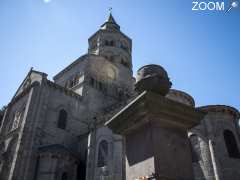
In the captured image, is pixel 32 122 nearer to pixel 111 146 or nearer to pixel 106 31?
pixel 111 146

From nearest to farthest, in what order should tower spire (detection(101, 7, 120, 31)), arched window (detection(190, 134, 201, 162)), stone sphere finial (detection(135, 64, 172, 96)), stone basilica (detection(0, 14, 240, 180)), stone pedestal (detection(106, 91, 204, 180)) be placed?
stone pedestal (detection(106, 91, 204, 180))
stone basilica (detection(0, 14, 240, 180))
stone sphere finial (detection(135, 64, 172, 96))
arched window (detection(190, 134, 201, 162))
tower spire (detection(101, 7, 120, 31))

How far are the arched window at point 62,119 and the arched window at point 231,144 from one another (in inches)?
577

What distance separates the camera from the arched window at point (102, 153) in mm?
17314

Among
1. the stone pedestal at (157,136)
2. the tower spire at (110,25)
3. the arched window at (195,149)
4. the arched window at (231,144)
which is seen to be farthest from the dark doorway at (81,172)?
the tower spire at (110,25)

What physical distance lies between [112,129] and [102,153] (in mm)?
14664

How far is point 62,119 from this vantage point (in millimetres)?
23078

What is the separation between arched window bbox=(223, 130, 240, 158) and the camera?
1524 cm

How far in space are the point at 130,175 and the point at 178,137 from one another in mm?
891

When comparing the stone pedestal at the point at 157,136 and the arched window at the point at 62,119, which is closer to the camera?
the stone pedestal at the point at 157,136

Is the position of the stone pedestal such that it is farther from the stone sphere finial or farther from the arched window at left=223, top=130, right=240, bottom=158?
the arched window at left=223, top=130, right=240, bottom=158

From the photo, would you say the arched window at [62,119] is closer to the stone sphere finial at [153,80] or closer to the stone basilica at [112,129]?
the stone basilica at [112,129]

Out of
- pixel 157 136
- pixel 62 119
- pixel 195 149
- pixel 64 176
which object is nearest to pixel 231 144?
pixel 195 149

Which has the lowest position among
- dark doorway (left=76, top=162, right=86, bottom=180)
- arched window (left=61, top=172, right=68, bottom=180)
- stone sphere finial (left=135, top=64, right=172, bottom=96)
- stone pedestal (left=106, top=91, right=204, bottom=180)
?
stone pedestal (left=106, top=91, right=204, bottom=180)

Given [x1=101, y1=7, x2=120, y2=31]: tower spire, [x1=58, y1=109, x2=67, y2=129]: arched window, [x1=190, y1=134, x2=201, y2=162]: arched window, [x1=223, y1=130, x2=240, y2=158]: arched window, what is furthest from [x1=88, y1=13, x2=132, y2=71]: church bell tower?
[x1=223, y1=130, x2=240, y2=158]: arched window
